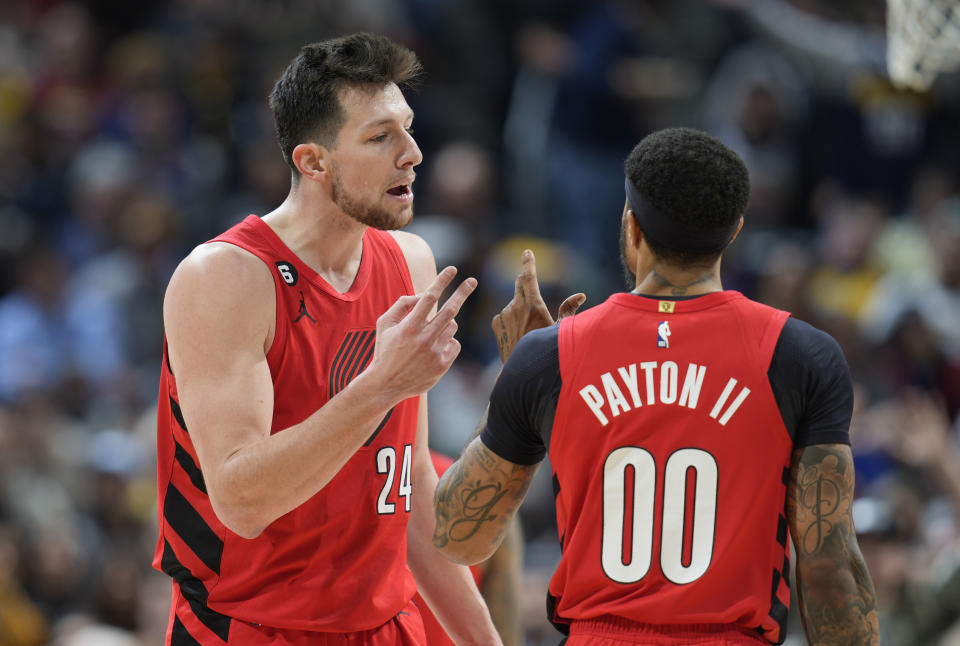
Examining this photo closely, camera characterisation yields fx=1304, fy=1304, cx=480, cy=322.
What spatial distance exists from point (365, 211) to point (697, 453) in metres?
1.38

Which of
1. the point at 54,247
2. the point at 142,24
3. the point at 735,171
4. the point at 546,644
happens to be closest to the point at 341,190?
the point at 735,171

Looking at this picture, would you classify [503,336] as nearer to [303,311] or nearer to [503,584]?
[303,311]

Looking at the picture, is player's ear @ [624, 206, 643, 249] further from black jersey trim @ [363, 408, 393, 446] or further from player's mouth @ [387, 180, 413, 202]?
black jersey trim @ [363, 408, 393, 446]

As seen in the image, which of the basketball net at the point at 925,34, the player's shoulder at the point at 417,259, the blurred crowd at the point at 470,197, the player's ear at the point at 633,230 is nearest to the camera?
the player's ear at the point at 633,230

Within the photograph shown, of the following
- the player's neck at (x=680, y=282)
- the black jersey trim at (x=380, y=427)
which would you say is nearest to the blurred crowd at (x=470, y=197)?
the black jersey trim at (x=380, y=427)

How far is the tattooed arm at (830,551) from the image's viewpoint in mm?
3162

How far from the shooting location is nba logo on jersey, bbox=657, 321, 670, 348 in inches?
127

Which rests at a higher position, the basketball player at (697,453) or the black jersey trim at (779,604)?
the basketball player at (697,453)

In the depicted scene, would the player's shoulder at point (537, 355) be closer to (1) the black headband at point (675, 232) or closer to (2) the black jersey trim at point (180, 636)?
(1) the black headband at point (675, 232)

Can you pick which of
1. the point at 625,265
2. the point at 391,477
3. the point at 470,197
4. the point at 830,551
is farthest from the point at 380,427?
the point at 470,197

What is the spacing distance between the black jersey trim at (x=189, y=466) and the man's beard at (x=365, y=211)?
882 millimetres

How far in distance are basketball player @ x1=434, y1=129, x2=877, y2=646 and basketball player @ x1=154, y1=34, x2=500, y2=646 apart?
0.49 m

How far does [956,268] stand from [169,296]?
6.57m

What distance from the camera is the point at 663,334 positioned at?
3.23m
